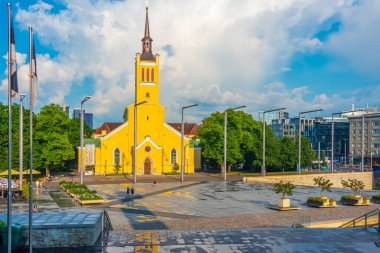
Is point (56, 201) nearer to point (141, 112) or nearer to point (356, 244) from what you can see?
point (356, 244)

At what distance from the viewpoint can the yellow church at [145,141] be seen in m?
71.5

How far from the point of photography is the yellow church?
71500 millimetres

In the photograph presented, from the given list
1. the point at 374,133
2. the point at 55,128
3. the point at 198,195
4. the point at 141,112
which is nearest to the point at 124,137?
the point at 141,112

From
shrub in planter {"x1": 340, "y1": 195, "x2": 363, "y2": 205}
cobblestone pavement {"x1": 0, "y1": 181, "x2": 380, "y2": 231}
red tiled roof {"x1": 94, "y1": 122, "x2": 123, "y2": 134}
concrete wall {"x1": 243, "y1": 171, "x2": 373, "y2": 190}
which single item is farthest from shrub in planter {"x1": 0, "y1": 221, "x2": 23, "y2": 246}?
red tiled roof {"x1": 94, "y1": 122, "x2": 123, "y2": 134}

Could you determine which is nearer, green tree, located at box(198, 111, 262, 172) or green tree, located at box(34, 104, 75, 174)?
green tree, located at box(34, 104, 75, 174)

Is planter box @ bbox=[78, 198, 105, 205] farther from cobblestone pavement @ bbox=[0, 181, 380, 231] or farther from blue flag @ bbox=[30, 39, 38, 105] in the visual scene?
blue flag @ bbox=[30, 39, 38, 105]

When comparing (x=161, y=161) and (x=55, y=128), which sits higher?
(x=55, y=128)

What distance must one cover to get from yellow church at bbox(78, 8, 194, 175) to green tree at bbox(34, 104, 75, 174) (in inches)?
357

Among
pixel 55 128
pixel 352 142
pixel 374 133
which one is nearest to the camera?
pixel 55 128

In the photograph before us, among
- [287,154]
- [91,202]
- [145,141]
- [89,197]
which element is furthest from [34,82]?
[287,154]

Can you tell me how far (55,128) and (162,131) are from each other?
65.3 ft

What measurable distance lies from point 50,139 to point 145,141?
53.3 feet

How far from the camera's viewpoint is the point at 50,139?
61281 mm

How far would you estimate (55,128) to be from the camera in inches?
2458
